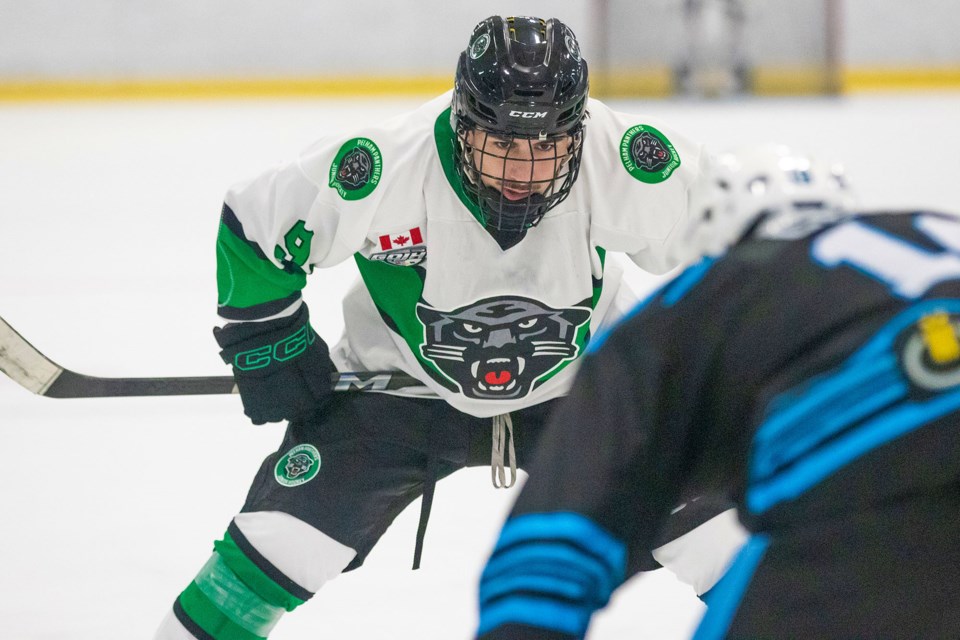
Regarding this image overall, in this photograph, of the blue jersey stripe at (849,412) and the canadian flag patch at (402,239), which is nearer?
the blue jersey stripe at (849,412)

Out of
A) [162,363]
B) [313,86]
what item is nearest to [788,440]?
[162,363]

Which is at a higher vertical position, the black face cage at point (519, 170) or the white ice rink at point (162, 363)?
the black face cage at point (519, 170)

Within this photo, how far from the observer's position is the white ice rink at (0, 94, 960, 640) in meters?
2.36

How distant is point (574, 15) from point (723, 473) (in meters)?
7.73

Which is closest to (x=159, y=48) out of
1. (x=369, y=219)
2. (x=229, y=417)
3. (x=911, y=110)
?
(x=911, y=110)

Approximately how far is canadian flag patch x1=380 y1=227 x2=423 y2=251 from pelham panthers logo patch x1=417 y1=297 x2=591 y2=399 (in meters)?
0.11

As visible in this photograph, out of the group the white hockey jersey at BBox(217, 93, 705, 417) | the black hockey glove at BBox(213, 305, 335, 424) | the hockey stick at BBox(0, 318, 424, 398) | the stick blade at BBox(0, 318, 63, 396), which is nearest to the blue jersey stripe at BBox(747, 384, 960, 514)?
the white hockey jersey at BBox(217, 93, 705, 417)

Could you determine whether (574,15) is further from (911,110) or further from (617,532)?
(617,532)

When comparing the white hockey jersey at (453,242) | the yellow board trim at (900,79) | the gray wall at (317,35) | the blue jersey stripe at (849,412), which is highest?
the blue jersey stripe at (849,412)


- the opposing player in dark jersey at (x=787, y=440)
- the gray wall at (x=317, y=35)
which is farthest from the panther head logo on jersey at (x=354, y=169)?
the gray wall at (x=317, y=35)

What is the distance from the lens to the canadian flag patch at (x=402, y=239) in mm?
1989

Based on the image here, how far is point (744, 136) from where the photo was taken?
6.71 metres

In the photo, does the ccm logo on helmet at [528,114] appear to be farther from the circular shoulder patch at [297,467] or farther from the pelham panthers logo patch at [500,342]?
the circular shoulder patch at [297,467]

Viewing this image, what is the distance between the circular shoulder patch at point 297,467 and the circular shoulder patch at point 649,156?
2.33ft
